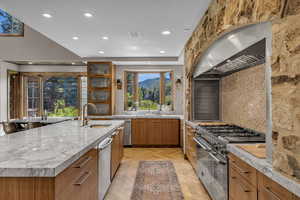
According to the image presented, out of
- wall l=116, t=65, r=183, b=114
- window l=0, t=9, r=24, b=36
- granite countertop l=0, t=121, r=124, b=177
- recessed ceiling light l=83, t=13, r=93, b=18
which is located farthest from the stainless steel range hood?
window l=0, t=9, r=24, b=36

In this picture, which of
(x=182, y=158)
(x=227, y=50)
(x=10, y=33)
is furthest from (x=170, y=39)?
(x=10, y=33)

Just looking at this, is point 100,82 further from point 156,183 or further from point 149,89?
point 156,183

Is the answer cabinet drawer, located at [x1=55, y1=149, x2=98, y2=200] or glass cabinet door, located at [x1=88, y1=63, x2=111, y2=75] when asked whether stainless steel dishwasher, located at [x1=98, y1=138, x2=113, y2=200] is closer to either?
cabinet drawer, located at [x1=55, y1=149, x2=98, y2=200]

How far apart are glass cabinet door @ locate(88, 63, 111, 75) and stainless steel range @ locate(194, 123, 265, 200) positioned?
3.60 m

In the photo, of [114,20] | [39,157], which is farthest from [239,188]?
[114,20]

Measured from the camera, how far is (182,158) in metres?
4.24

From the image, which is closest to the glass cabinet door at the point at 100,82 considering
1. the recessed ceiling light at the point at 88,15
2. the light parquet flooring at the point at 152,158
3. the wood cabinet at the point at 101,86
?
the wood cabinet at the point at 101,86

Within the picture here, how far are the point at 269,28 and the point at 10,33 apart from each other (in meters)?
7.78

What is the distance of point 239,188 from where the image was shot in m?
1.57

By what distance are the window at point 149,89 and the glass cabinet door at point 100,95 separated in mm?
794

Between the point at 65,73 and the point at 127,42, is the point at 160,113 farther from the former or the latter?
the point at 65,73

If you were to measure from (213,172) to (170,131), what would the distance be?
3092mm

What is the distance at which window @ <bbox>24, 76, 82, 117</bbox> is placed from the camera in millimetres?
6777

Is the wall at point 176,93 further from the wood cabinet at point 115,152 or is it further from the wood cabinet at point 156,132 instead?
the wood cabinet at point 115,152
